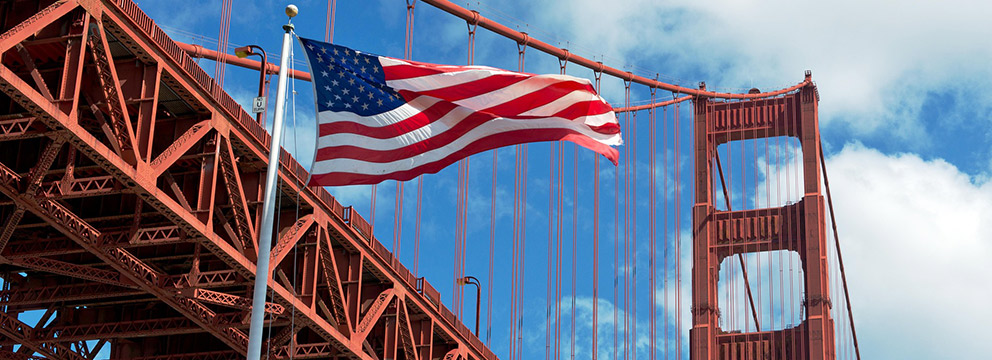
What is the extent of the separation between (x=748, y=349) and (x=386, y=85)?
38849 millimetres

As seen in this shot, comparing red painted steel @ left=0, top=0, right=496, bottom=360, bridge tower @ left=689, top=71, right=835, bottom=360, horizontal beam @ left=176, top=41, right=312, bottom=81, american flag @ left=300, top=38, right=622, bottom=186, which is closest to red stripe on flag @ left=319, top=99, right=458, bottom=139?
american flag @ left=300, top=38, right=622, bottom=186

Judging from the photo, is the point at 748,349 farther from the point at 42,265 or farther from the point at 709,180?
the point at 42,265

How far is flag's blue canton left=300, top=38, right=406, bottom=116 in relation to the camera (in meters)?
23.8

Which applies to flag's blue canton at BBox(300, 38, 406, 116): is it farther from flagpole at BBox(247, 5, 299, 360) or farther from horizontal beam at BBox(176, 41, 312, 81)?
horizontal beam at BBox(176, 41, 312, 81)

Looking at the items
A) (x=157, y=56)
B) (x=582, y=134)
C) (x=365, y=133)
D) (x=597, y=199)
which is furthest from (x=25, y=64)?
(x=597, y=199)

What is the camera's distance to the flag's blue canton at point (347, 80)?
78.0 ft

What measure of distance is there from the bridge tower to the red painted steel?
814 inches

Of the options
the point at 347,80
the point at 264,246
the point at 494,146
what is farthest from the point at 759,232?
the point at 264,246

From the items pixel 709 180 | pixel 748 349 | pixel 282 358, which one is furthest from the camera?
pixel 709 180

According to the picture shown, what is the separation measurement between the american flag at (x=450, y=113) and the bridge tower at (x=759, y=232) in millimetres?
36359

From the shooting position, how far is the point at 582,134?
83.0 feet

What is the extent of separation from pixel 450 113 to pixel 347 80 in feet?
7.20

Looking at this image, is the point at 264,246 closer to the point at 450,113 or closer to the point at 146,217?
the point at 450,113

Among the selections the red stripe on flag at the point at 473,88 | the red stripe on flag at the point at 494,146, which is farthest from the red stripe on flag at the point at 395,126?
the red stripe on flag at the point at 494,146
